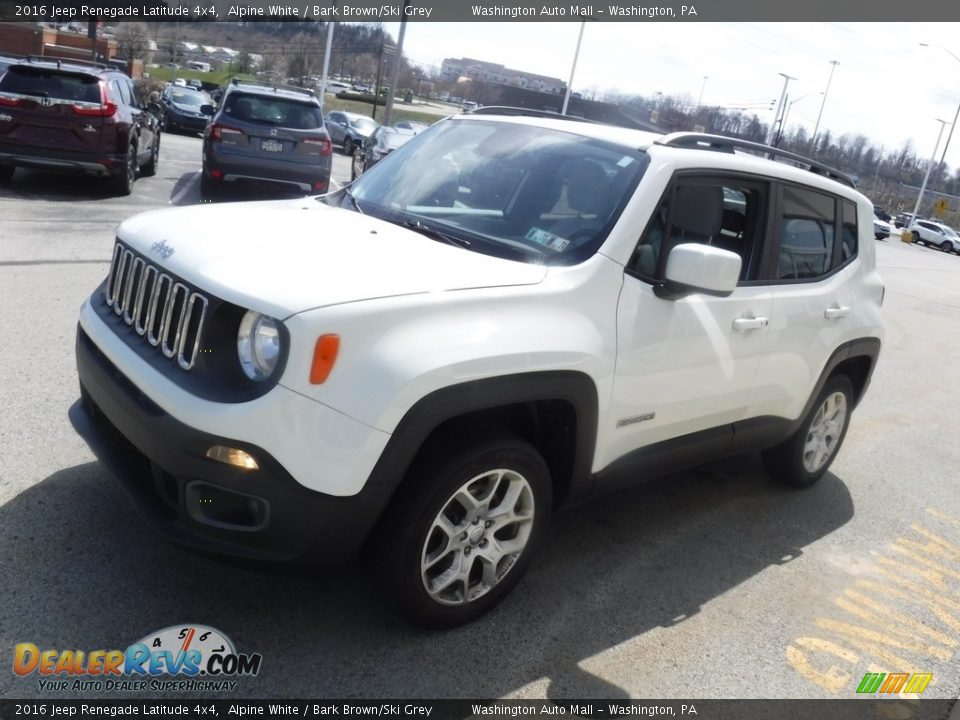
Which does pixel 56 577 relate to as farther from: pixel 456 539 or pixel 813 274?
pixel 813 274

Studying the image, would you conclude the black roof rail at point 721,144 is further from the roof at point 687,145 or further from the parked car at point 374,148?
the parked car at point 374,148

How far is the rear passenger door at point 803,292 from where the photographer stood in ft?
14.4

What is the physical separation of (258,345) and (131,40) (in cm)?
6364

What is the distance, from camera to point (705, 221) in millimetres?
4016

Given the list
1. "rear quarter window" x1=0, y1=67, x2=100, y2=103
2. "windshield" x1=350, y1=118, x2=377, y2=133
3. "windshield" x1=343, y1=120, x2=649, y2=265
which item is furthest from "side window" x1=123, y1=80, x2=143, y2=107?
"windshield" x1=350, y1=118, x2=377, y2=133

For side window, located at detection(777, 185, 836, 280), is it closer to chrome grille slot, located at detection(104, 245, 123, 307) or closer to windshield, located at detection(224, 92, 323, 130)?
chrome grille slot, located at detection(104, 245, 123, 307)

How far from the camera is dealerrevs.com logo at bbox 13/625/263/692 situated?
2814 mm

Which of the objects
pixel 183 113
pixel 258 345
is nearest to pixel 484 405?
pixel 258 345

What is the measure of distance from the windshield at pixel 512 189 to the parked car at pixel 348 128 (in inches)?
1010

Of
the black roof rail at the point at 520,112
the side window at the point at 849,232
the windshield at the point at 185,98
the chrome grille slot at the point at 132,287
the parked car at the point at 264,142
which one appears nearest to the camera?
the chrome grille slot at the point at 132,287

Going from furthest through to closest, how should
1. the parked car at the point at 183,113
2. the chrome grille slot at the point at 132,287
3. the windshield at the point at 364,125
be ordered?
the windshield at the point at 364,125 < the parked car at the point at 183,113 < the chrome grille slot at the point at 132,287

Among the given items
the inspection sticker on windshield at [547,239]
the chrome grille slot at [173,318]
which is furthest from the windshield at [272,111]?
the chrome grille slot at [173,318]

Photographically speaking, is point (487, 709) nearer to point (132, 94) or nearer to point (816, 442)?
point (816, 442)

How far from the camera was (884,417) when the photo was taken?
7605mm
